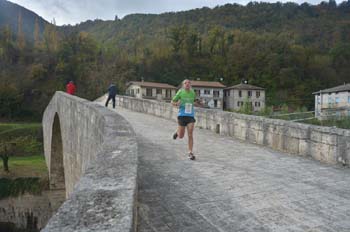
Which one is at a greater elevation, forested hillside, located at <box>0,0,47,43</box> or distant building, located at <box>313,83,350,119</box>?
forested hillside, located at <box>0,0,47,43</box>

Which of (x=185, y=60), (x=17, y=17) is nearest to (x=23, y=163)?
(x=185, y=60)

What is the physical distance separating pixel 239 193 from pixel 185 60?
6723 cm

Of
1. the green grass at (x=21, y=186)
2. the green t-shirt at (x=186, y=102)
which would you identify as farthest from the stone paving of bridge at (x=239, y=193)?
the green grass at (x=21, y=186)

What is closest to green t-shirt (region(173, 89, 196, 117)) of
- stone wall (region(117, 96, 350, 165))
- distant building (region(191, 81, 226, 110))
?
stone wall (region(117, 96, 350, 165))

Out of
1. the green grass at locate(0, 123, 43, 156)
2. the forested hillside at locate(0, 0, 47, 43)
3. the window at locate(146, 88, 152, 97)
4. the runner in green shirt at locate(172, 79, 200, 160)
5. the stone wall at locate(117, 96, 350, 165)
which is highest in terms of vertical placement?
the forested hillside at locate(0, 0, 47, 43)

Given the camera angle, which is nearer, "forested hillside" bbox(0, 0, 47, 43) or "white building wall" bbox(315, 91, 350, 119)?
"white building wall" bbox(315, 91, 350, 119)

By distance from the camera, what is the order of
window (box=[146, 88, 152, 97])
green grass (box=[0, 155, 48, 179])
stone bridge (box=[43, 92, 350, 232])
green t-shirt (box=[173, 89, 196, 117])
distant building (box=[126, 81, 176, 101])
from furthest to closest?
window (box=[146, 88, 152, 97])
distant building (box=[126, 81, 176, 101])
green grass (box=[0, 155, 48, 179])
green t-shirt (box=[173, 89, 196, 117])
stone bridge (box=[43, 92, 350, 232])

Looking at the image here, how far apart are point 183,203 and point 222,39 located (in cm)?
7430

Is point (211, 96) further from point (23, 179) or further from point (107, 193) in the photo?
point (107, 193)

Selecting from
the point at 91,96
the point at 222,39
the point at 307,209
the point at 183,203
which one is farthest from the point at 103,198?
the point at 222,39

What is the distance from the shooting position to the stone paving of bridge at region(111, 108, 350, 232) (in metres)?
3.17

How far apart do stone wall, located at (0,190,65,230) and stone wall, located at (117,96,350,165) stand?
13.1 meters

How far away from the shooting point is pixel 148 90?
49.4 m

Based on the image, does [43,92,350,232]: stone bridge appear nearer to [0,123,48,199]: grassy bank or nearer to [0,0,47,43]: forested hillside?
[0,123,48,199]: grassy bank
